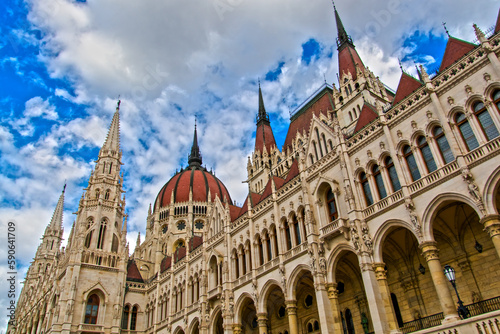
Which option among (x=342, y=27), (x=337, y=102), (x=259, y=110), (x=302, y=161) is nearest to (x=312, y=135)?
(x=302, y=161)

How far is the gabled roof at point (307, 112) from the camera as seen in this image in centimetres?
3700

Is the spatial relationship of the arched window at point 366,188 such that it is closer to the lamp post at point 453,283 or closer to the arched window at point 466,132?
the arched window at point 466,132

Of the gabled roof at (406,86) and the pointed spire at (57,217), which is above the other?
the pointed spire at (57,217)

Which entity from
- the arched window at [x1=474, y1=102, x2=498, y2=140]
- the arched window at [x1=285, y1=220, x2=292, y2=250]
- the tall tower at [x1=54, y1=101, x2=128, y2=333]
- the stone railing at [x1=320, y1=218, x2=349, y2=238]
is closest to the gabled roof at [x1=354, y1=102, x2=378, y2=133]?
the stone railing at [x1=320, y1=218, x2=349, y2=238]

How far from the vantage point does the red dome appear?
57.1m

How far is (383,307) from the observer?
58.0 ft

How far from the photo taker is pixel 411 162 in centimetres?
1922

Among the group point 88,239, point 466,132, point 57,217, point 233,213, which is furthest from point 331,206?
point 57,217

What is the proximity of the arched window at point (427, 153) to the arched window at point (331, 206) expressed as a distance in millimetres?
5938

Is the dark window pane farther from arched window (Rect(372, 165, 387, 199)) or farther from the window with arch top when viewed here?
arched window (Rect(372, 165, 387, 199))

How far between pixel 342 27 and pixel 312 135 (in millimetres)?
16672

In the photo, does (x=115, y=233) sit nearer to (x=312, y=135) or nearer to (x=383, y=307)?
(x=312, y=135)

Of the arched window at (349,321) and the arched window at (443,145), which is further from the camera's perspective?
the arched window at (349,321)

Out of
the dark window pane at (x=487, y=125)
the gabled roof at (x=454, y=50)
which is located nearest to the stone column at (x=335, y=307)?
the dark window pane at (x=487, y=125)
